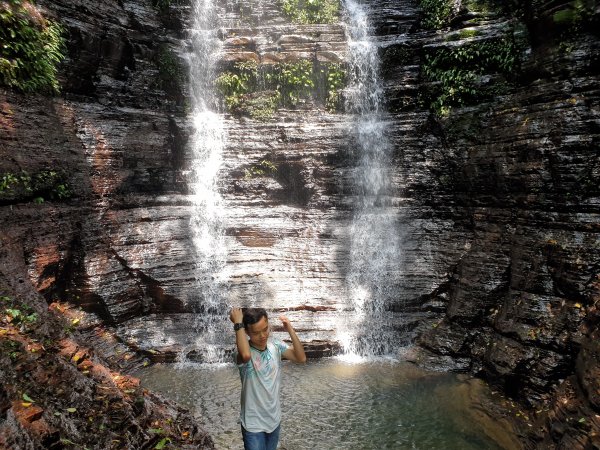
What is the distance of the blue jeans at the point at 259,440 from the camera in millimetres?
3521

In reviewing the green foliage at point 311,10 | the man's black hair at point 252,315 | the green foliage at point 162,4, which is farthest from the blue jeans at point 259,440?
the green foliage at point 311,10

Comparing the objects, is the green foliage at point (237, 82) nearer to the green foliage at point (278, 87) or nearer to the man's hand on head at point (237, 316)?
the green foliage at point (278, 87)

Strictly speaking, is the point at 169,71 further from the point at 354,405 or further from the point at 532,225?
the point at 532,225

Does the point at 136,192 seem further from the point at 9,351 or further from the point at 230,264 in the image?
the point at 9,351

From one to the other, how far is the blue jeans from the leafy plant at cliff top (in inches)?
383

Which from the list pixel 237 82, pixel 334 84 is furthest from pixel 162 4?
pixel 334 84

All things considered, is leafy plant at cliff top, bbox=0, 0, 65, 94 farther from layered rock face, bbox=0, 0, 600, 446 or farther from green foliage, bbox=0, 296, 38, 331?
green foliage, bbox=0, 296, 38, 331

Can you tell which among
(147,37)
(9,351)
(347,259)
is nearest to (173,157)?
(147,37)

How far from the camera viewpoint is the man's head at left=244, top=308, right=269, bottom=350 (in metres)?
3.48

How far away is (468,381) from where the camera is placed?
28.9 ft

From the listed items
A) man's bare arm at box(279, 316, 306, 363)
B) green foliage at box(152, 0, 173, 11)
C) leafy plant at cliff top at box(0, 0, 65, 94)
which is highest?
green foliage at box(152, 0, 173, 11)

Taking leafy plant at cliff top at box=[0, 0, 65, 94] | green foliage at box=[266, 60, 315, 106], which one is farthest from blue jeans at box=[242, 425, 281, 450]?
green foliage at box=[266, 60, 315, 106]

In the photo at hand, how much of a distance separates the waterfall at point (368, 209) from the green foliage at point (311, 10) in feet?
1.87

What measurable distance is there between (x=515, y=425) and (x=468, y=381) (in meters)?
1.73
